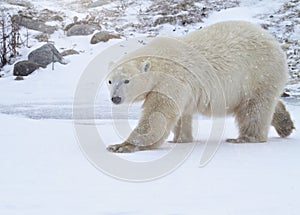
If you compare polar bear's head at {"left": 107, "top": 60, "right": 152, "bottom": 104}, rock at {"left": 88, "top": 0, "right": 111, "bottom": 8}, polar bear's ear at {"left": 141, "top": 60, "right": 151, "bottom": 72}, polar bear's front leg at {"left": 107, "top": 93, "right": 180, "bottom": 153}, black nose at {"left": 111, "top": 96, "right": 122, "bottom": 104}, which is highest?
polar bear's ear at {"left": 141, "top": 60, "right": 151, "bottom": 72}

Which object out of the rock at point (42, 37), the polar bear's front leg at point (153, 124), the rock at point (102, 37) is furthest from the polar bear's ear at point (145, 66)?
the rock at point (42, 37)

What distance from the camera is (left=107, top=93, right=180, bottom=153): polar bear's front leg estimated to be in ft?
14.0

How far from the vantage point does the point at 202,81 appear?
4.70 m

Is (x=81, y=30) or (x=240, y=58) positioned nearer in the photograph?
(x=240, y=58)

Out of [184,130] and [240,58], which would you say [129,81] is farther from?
[240,58]

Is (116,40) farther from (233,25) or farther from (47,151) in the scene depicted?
(47,151)

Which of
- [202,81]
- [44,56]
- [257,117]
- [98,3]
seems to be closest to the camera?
[202,81]

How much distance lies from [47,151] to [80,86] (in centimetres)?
747

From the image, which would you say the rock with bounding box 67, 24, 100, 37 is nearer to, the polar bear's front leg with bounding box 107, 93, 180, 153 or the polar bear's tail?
the polar bear's tail

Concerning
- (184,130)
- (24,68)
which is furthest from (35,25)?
(184,130)

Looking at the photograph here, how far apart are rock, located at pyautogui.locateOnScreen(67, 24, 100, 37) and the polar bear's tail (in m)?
10.7

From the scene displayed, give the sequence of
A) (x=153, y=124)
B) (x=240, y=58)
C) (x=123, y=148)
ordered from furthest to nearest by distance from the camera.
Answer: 1. (x=240, y=58)
2. (x=153, y=124)
3. (x=123, y=148)

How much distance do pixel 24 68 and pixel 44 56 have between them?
78cm

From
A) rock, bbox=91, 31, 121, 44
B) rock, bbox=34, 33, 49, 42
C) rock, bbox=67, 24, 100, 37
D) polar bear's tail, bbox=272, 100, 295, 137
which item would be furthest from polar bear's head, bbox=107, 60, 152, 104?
rock, bbox=67, 24, 100, 37
